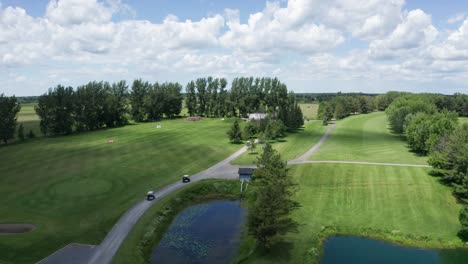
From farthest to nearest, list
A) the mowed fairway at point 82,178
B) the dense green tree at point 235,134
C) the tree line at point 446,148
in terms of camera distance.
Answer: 1. the dense green tree at point 235,134
2. the tree line at point 446,148
3. the mowed fairway at point 82,178

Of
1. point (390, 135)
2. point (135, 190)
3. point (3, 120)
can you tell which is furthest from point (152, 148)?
point (390, 135)

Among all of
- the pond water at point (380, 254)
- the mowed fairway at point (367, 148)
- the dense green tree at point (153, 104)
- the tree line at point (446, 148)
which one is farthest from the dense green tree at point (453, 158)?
the dense green tree at point (153, 104)

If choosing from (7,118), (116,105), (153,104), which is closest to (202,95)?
(153,104)

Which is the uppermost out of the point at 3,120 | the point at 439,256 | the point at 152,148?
the point at 3,120

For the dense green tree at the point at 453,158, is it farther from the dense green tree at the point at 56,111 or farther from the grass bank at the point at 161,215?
the dense green tree at the point at 56,111

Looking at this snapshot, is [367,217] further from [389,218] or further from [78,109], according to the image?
[78,109]

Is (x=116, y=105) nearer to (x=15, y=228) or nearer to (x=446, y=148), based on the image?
(x=15, y=228)
